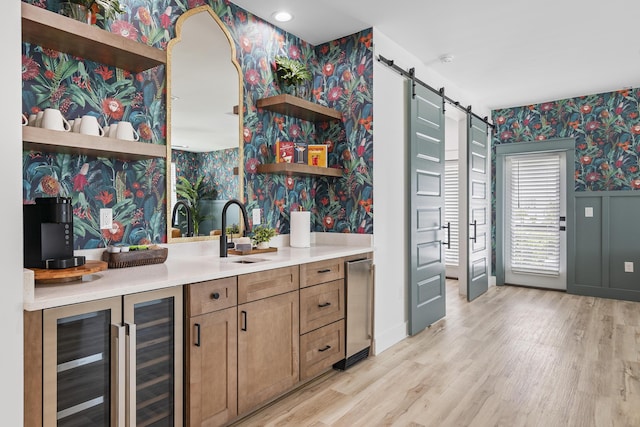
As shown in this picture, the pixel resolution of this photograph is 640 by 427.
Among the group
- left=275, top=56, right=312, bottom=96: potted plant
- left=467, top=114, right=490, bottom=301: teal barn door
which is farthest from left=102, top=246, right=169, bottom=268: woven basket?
left=467, top=114, right=490, bottom=301: teal barn door

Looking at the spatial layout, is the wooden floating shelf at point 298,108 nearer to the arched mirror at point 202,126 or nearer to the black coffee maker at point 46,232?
the arched mirror at point 202,126

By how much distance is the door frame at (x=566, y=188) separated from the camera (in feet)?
18.0

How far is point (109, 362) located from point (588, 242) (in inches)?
231

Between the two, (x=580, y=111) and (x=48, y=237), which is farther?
(x=580, y=111)

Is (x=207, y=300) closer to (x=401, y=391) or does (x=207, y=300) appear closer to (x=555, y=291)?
(x=401, y=391)

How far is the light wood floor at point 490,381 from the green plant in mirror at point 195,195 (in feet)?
4.12

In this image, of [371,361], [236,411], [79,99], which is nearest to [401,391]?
[371,361]

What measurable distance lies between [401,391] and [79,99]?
Answer: 8.36 ft

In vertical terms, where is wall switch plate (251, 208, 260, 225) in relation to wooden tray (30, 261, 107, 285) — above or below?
above

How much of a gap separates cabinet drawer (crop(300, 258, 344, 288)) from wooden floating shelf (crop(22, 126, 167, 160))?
1.11 metres

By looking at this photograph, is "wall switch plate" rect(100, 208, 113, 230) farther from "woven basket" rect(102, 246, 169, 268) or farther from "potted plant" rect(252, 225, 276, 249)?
"potted plant" rect(252, 225, 276, 249)

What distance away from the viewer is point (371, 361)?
10.3ft

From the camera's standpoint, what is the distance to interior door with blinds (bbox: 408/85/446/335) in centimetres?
376

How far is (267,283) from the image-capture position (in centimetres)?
227
